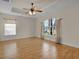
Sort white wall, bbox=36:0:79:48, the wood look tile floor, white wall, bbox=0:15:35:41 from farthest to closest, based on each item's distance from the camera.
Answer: white wall, bbox=0:15:35:41 < white wall, bbox=36:0:79:48 < the wood look tile floor

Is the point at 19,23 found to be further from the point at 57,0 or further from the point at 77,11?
the point at 77,11

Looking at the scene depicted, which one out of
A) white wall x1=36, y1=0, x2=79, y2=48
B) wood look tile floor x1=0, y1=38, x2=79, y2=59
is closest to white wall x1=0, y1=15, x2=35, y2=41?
wood look tile floor x1=0, y1=38, x2=79, y2=59

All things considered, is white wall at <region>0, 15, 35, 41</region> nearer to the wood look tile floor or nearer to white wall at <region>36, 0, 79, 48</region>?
the wood look tile floor

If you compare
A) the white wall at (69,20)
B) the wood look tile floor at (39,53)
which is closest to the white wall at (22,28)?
the wood look tile floor at (39,53)

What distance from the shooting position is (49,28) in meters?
7.63

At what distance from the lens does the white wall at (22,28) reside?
7777 mm

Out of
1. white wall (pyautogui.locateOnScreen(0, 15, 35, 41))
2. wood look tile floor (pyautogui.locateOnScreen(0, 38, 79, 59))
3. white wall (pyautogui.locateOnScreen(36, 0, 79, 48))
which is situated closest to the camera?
wood look tile floor (pyautogui.locateOnScreen(0, 38, 79, 59))

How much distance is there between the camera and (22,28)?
30.4 ft

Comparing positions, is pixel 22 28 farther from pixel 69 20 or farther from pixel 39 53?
pixel 39 53

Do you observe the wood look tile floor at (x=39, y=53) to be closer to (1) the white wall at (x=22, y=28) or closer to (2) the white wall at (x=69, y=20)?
(2) the white wall at (x=69, y=20)

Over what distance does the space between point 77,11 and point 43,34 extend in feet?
13.9

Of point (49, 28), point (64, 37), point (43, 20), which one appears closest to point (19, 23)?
point (43, 20)

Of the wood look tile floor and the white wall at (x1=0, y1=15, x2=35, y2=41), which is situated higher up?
the white wall at (x1=0, y1=15, x2=35, y2=41)

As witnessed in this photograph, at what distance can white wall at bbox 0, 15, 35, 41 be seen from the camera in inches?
306
